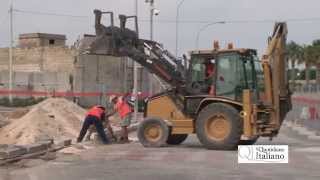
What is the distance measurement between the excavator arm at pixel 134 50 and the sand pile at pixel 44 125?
528cm

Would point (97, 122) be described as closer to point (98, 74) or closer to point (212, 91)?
point (212, 91)

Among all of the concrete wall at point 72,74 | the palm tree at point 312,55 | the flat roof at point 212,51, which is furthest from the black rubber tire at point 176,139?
the palm tree at point 312,55

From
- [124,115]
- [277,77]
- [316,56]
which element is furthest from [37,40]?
[277,77]

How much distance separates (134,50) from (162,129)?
2.59m

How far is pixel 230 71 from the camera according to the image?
67.3 ft

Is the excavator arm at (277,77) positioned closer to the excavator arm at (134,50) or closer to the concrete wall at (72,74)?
the excavator arm at (134,50)

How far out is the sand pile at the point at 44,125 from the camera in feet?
89.4

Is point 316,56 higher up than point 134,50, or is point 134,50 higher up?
point 316,56

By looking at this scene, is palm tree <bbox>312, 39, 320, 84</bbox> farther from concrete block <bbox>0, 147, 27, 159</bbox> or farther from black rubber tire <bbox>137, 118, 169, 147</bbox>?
concrete block <bbox>0, 147, 27, 159</bbox>

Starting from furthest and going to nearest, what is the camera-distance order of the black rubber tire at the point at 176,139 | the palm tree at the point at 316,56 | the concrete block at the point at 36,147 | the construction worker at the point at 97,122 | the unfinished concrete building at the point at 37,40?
the palm tree at the point at 316,56
the unfinished concrete building at the point at 37,40
the construction worker at the point at 97,122
the black rubber tire at the point at 176,139
the concrete block at the point at 36,147

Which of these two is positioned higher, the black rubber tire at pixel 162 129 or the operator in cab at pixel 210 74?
the operator in cab at pixel 210 74

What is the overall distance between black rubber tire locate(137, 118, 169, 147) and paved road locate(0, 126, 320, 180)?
896mm

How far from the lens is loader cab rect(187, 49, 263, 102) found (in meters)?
20.4

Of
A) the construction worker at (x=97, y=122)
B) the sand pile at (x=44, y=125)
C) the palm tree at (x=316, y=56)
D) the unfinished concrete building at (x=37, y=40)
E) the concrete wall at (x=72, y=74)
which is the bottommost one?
the sand pile at (x=44, y=125)
